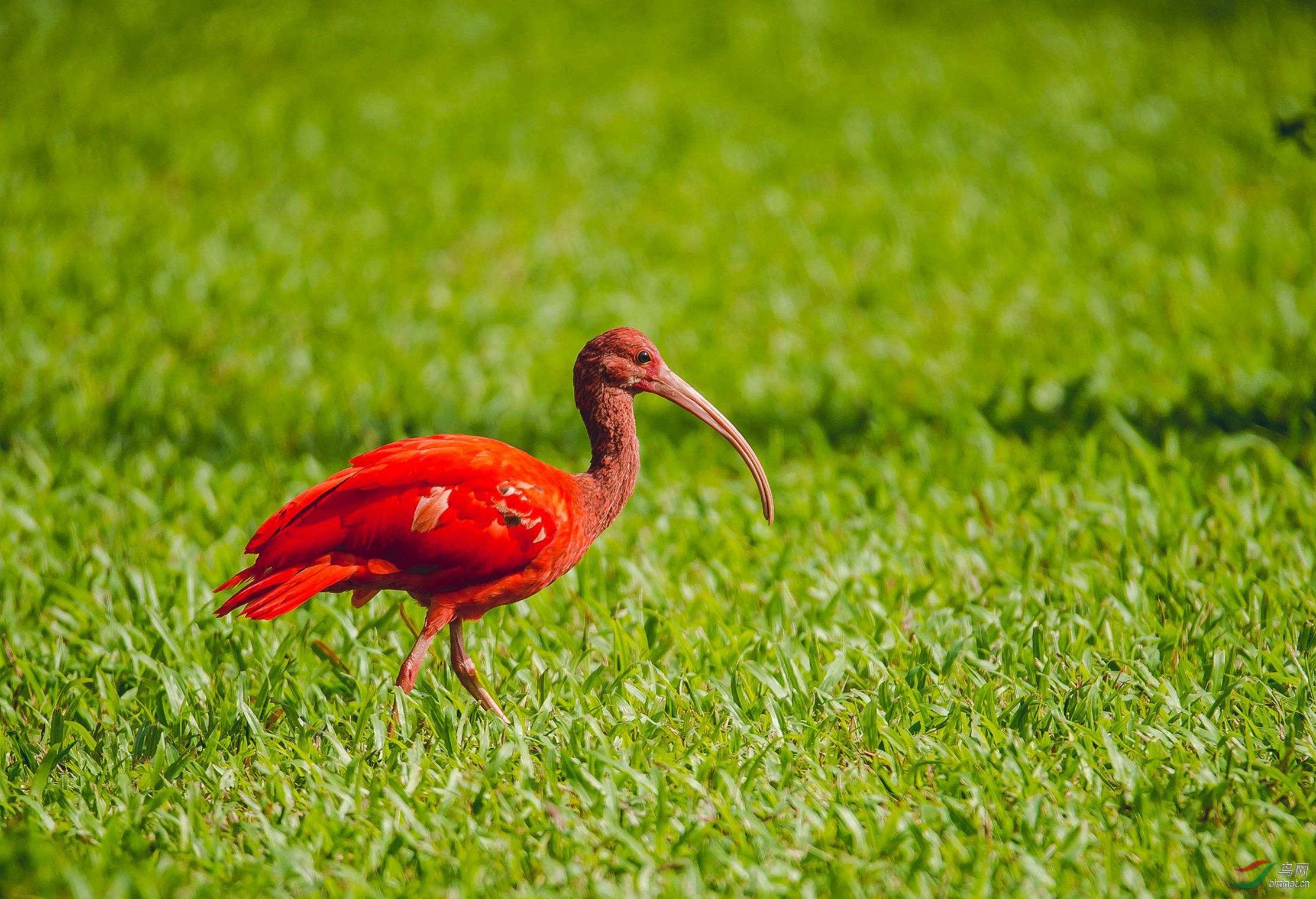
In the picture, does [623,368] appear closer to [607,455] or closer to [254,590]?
[607,455]

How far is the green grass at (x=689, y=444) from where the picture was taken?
9.34 ft

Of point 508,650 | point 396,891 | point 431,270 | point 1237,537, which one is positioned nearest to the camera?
point 396,891

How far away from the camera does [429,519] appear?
3.13 meters

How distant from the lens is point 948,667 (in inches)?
138

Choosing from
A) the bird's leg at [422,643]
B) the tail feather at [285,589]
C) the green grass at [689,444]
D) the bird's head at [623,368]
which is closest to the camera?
the green grass at [689,444]

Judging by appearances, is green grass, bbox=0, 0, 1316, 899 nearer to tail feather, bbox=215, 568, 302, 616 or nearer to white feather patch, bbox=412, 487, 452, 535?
tail feather, bbox=215, 568, 302, 616

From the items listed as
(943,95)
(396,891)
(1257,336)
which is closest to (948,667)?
(396,891)

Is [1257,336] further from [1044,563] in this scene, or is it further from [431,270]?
[431,270]

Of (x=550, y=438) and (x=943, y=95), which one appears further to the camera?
(x=943, y=95)

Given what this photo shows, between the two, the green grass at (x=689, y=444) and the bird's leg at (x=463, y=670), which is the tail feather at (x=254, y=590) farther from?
the bird's leg at (x=463, y=670)

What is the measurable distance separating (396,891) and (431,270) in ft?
19.1

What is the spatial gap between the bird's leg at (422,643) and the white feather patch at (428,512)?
10.4 inches

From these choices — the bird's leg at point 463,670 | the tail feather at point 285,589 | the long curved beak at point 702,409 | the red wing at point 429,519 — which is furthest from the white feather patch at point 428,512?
the long curved beak at point 702,409

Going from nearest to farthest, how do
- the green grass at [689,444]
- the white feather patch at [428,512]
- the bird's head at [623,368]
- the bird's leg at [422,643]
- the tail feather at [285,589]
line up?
the green grass at [689,444] → the tail feather at [285,589] → the white feather patch at [428,512] → the bird's leg at [422,643] → the bird's head at [623,368]
